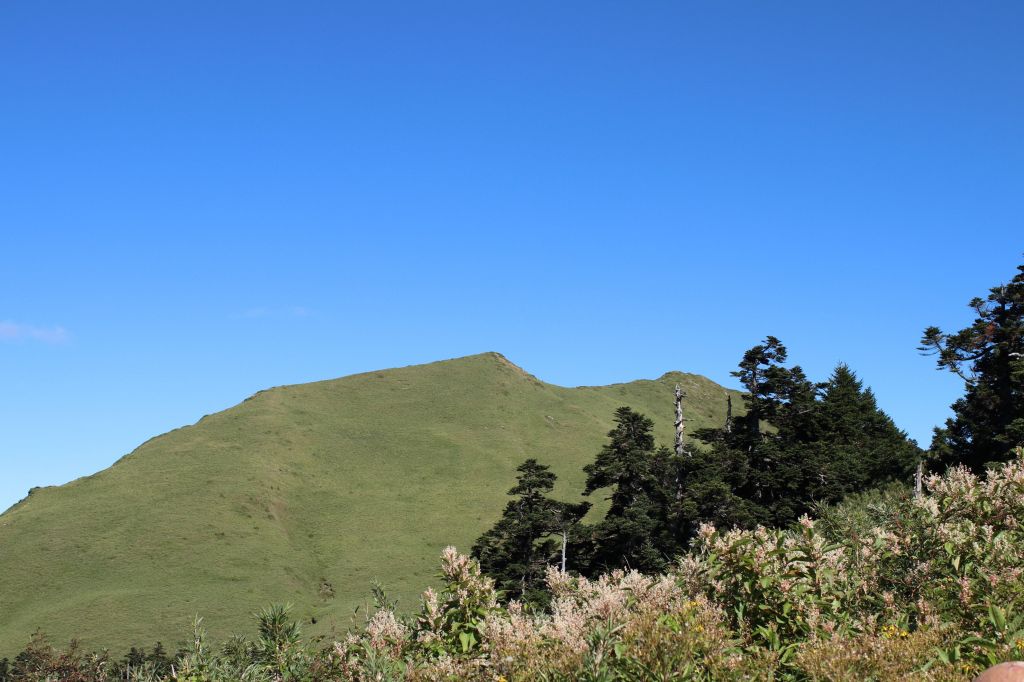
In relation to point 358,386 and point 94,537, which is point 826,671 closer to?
point 94,537

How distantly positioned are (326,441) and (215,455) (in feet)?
54.0

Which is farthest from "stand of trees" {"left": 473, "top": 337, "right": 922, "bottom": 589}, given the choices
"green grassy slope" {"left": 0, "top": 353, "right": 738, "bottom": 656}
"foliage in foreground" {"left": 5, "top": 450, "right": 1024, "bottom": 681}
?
"foliage in foreground" {"left": 5, "top": 450, "right": 1024, "bottom": 681}

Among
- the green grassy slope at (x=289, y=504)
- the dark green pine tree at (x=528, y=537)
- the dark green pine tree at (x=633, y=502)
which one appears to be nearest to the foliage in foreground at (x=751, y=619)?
the dark green pine tree at (x=633, y=502)

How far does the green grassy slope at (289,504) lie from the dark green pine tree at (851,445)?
3481cm

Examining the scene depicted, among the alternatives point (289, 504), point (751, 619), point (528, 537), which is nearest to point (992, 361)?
point (528, 537)

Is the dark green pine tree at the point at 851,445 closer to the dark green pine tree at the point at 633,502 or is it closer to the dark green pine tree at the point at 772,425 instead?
the dark green pine tree at the point at 772,425

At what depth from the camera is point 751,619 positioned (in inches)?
409

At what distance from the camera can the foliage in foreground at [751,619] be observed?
28.0ft

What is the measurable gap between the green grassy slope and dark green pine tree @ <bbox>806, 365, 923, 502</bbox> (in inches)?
1370

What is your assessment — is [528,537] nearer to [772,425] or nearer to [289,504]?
[772,425]

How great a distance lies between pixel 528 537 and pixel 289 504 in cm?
4839

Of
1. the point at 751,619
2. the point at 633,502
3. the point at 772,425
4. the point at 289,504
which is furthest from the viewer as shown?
the point at 289,504

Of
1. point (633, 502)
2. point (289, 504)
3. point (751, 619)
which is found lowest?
point (751, 619)

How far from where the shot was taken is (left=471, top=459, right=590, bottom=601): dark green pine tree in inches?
2232
